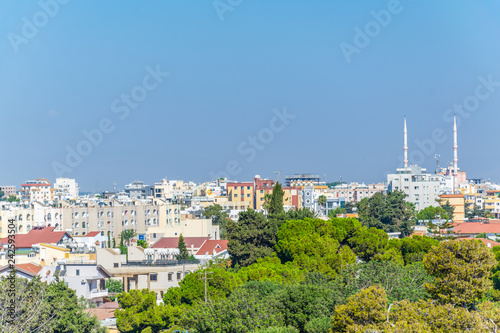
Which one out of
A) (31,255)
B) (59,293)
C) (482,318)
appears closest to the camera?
(482,318)

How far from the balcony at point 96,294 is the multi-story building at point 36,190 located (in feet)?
322

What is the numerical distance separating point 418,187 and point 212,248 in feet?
212

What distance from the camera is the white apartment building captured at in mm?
109250

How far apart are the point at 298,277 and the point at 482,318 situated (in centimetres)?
1554

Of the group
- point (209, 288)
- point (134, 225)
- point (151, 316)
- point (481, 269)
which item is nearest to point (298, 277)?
point (209, 288)

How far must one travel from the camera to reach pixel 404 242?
131 feet

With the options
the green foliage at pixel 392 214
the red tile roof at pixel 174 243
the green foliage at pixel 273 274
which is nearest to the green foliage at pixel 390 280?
the green foliage at pixel 273 274

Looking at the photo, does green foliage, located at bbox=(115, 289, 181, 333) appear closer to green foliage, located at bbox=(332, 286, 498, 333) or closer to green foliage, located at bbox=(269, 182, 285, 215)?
green foliage, located at bbox=(332, 286, 498, 333)

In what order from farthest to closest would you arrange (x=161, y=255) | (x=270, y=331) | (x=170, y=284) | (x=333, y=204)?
1. (x=333, y=204)
2. (x=161, y=255)
3. (x=170, y=284)
4. (x=270, y=331)

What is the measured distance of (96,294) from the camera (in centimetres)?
3709

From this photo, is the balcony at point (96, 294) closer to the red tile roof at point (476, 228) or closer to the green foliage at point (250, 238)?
the green foliage at point (250, 238)

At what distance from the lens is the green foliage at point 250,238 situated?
39312 millimetres

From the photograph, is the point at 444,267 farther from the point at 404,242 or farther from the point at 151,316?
the point at 404,242

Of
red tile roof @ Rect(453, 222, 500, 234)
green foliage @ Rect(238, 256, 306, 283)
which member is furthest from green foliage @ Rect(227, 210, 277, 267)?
red tile roof @ Rect(453, 222, 500, 234)
